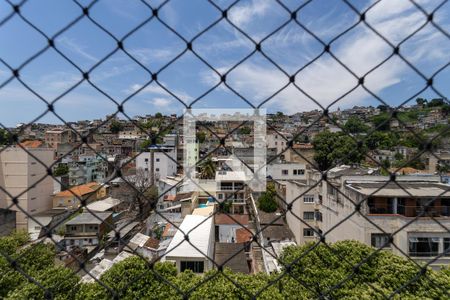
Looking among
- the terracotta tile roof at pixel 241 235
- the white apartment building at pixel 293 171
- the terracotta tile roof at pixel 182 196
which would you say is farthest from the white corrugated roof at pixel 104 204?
the white apartment building at pixel 293 171

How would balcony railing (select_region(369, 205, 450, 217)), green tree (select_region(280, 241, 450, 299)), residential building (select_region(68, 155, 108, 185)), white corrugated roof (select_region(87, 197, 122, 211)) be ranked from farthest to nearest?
residential building (select_region(68, 155, 108, 185)) < white corrugated roof (select_region(87, 197, 122, 211)) < balcony railing (select_region(369, 205, 450, 217)) < green tree (select_region(280, 241, 450, 299))

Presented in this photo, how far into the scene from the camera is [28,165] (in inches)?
248

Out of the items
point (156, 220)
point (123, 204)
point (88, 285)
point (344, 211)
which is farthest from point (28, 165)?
point (344, 211)

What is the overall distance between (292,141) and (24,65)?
73cm

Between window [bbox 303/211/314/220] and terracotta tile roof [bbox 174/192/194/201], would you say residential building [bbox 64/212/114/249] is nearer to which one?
terracotta tile roof [bbox 174/192/194/201]

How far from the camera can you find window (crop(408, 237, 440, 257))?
4.29 meters

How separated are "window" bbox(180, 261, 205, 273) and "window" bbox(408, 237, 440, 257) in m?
3.03

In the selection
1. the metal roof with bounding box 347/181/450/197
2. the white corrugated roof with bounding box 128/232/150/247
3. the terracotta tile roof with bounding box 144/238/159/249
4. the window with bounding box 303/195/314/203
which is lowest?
the terracotta tile roof with bounding box 144/238/159/249

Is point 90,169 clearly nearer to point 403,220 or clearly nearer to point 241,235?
point 241,235

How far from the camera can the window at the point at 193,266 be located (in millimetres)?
4613

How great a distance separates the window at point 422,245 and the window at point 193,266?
9.94 ft

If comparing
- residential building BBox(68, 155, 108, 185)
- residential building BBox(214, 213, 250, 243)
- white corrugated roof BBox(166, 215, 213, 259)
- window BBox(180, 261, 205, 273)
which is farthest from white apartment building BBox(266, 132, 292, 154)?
residential building BBox(68, 155, 108, 185)

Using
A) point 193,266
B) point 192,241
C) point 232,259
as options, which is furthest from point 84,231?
point 193,266

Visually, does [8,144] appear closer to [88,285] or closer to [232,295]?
[232,295]
